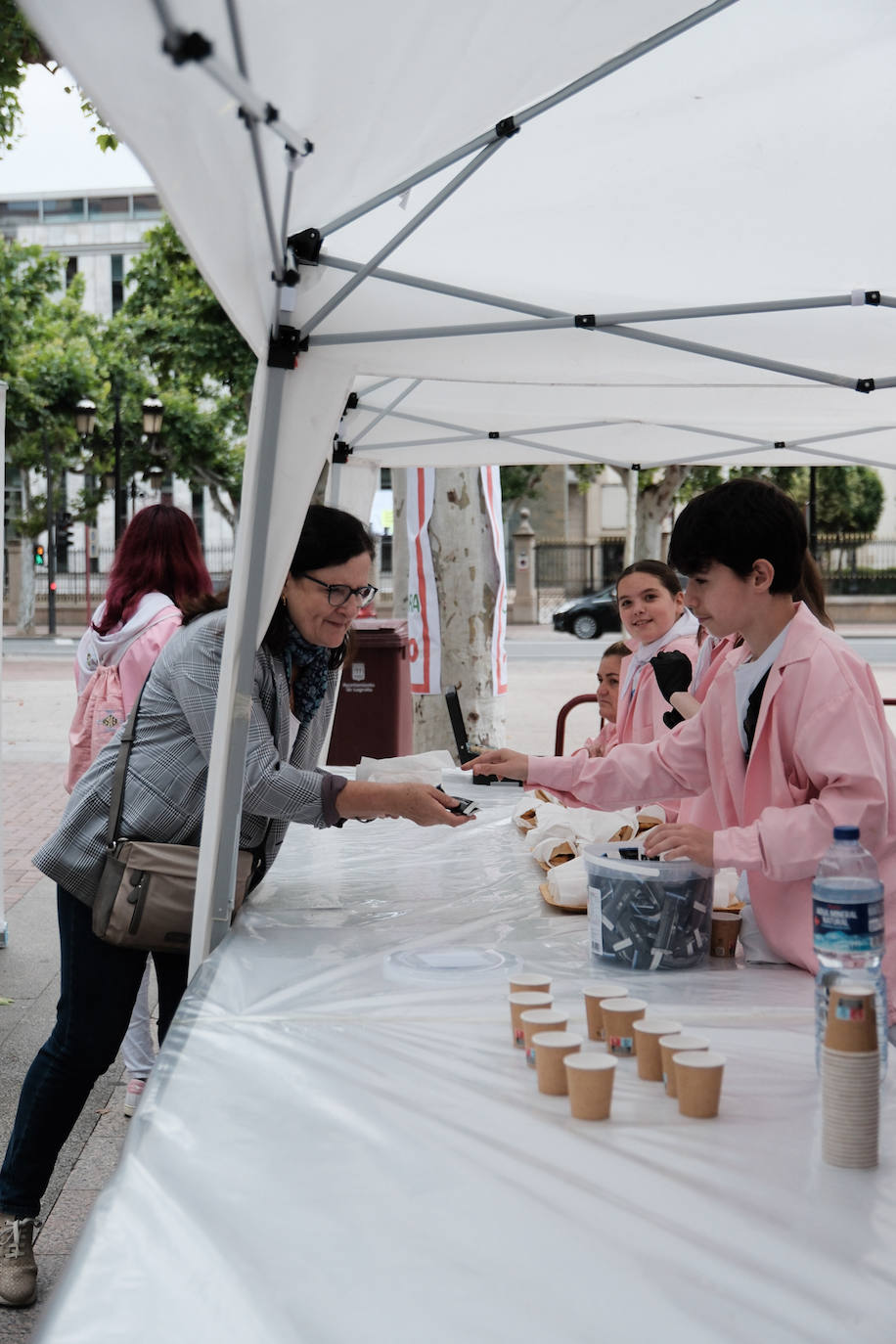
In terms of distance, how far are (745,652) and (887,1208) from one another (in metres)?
1.45

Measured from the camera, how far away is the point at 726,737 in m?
2.57

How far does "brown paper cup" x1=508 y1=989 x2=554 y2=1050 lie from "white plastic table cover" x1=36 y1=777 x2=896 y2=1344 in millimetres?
27

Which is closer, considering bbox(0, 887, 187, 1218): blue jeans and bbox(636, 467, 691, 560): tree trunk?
bbox(0, 887, 187, 1218): blue jeans

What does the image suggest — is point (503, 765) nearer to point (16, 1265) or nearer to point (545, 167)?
→ point (545, 167)

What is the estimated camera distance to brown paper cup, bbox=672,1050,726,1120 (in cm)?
173

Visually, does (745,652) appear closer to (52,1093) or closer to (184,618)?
(184,618)

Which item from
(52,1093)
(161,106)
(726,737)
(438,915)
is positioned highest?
(161,106)

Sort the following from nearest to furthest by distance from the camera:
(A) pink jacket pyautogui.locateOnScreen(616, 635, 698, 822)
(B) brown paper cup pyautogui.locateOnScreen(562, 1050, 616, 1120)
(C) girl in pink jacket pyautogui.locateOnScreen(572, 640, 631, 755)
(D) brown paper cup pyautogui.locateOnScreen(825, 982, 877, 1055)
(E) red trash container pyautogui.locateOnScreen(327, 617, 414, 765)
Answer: (D) brown paper cup pyautogui.locateOnScreen(825, 982, 877, 1055) < (B) brown paper cup pyautogui.locateOnScreen(562, 1050, 616, 1120) < (A) pink jacket pyautogui.locateOnScreen(616, 635, 698, 822) < (C) girl in pink jacket pyautogui.locateOnScreen(572, 640, 631, 755) < (E) red trash container pyautogui.locateOnScreen(327, 617, 414, 765)

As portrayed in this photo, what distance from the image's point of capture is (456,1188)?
152 centimetres

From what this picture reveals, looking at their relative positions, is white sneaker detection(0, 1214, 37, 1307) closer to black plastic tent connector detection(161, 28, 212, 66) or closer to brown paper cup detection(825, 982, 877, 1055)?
brown paper cup detection(825, 982, 877, 1055)

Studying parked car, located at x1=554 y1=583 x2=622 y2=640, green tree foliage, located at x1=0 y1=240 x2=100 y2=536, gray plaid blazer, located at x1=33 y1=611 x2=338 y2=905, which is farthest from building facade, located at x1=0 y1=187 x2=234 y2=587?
gray plaid blazer, located at x1=33 y1=611 x2=338 y2=905

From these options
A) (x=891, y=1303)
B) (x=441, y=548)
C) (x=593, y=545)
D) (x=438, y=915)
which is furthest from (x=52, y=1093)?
(x=593, y=545)

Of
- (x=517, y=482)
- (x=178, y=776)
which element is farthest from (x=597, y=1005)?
(x=517, y=482)

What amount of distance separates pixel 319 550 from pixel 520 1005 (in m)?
1.26
